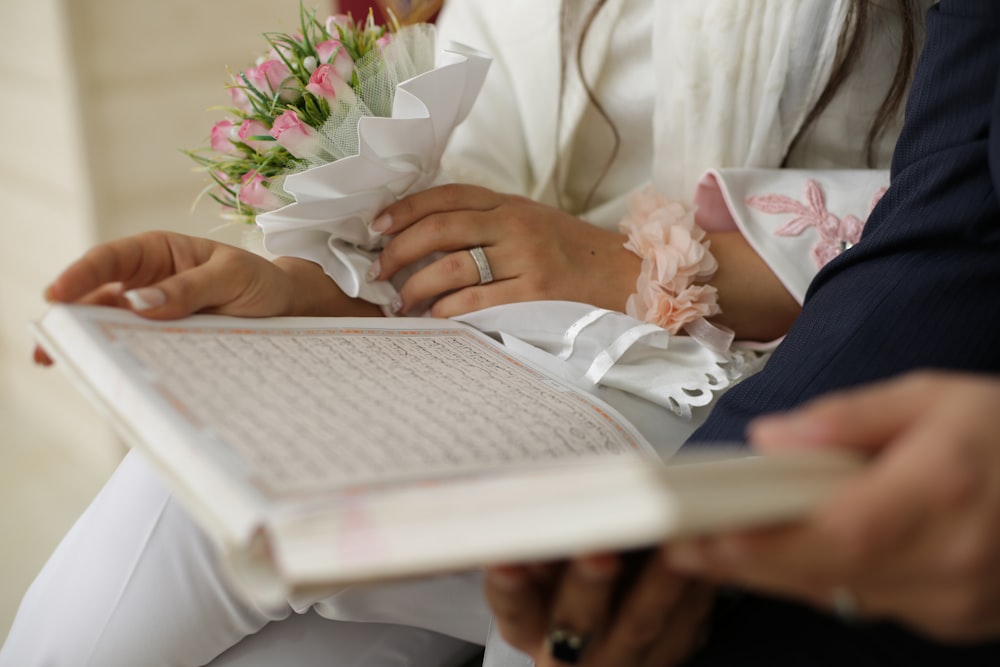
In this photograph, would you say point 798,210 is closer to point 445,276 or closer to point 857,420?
point 445,276

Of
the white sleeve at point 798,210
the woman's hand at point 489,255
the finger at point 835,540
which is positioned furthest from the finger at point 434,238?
the finger at point 835,540

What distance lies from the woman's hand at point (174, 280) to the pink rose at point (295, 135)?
0.28 ft

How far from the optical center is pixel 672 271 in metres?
0.72

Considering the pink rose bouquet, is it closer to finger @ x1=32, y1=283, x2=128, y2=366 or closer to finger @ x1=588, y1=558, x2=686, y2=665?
finger @ x1=32, y1=283, x2=128, y2=366

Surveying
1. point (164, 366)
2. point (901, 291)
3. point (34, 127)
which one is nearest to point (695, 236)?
point (901, 291)

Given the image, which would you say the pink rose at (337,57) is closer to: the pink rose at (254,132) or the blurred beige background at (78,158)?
the pink rose at (254,132)

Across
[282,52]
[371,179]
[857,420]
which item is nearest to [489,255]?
[371,179]

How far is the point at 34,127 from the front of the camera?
1.38 meters

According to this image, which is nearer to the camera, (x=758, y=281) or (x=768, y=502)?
(x=768, y=502)

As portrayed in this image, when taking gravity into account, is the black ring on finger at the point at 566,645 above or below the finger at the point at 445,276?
below

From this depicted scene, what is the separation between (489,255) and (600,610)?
38 cm

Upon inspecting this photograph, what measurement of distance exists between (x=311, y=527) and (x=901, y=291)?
0.39 metres

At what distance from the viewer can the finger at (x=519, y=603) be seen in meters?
0.41

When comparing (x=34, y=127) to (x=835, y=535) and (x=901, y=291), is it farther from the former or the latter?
(x=835, y=535)
